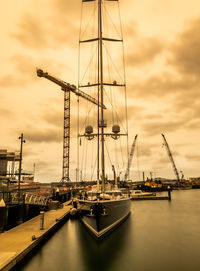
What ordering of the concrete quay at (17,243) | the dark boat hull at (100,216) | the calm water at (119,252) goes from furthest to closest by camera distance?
the dark boat hull at (100,216), the calm water at (119,252), the concrete quay at (17,243)

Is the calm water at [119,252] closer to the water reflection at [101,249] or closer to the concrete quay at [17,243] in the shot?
the water reflection at [101,249]

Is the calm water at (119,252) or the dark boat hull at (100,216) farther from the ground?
the dark boat hull at (100,216)

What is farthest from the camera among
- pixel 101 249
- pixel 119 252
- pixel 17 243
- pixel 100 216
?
pixel 100 216

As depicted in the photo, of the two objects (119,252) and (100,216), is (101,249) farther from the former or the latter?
(100,216)

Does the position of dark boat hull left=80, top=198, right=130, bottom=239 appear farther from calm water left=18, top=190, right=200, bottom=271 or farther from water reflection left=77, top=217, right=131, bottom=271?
calm water left=18, top=190, right=200, bottom=271

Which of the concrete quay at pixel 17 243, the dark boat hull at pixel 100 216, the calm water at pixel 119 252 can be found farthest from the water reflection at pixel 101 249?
the concrete quay at pixel 17 243

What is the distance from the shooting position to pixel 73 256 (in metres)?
14.7

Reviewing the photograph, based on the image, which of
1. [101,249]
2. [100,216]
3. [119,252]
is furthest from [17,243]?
[119,252]

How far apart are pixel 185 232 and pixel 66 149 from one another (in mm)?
83118

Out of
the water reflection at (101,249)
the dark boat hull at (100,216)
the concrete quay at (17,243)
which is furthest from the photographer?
the dark boat hull at (100,216)

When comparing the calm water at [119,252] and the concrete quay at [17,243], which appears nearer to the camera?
the concrete quay at [17,243]

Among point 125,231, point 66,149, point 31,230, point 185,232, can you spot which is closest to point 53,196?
point 125,231

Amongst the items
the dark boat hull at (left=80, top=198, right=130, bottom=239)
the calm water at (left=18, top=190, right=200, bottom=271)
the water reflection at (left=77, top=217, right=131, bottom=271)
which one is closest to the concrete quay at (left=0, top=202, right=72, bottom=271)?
the calm water at (left=18, top=190, right=200, bottom=271)

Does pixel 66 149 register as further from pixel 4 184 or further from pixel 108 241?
pixel 108 241
